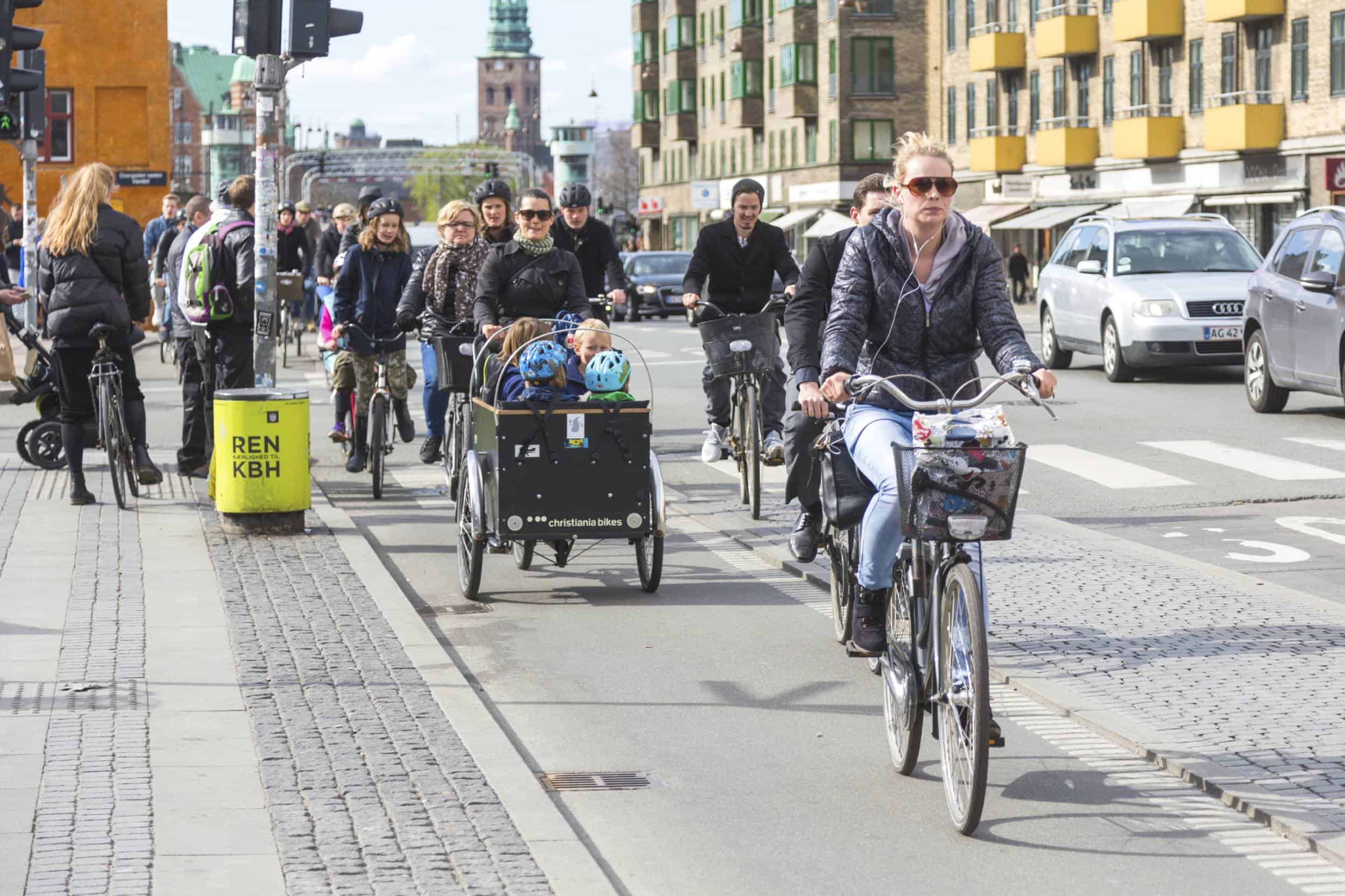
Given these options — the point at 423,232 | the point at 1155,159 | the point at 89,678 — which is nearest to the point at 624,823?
the point at 89,678

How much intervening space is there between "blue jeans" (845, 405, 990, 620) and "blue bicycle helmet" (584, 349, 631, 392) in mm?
2888

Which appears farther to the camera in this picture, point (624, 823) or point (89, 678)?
point (89, 678)

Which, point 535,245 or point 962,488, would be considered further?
point 535,245

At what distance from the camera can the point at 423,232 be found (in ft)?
214

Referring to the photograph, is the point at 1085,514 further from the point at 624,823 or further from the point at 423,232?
the point at 423,232

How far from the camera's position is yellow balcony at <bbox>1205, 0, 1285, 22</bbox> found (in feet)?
153

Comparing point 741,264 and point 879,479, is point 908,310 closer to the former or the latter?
point 879,479

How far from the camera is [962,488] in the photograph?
5.40 metres

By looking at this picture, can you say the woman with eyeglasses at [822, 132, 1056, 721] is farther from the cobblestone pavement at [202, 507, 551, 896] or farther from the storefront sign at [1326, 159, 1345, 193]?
the storefront sign at [1326, 159, 1345, 193]

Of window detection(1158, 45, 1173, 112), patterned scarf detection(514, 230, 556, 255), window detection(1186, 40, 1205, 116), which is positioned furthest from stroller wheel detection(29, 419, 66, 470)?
window detection(1158, 45, 1173, 112)

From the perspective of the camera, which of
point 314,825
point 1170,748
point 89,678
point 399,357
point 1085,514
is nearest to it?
point 314,825

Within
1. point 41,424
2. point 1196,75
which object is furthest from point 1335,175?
point 41,424

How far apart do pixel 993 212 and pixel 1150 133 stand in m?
11.8

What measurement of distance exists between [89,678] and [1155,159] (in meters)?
49.0
